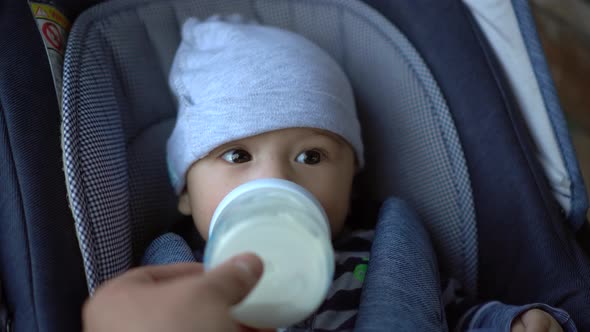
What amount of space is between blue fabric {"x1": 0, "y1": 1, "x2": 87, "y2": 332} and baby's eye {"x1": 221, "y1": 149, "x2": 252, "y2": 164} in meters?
0.25

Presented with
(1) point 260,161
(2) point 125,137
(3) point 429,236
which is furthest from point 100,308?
(3) point 429,236

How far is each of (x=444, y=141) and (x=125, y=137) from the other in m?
0.57

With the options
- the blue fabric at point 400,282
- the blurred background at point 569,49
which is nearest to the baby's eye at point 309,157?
the blue fabric at point 400,282

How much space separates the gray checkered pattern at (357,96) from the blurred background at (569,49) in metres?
1.07

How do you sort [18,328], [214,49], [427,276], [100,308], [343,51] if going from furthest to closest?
[343,51], [214,49], [427,276], [18,328], [100,308]

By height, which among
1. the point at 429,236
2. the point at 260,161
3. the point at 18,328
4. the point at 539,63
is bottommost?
the point at 429,236

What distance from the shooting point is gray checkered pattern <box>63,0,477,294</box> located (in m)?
0.90

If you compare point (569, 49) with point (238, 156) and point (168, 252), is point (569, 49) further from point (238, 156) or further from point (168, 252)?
point (168, 252)

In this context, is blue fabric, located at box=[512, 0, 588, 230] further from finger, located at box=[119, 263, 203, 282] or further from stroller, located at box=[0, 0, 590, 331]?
finger, located at box=[119, 263, 203, 282]

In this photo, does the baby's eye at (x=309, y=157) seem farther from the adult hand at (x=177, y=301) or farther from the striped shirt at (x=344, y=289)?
the adult hand at (x=177, y=301)

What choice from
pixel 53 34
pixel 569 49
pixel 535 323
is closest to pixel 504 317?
pixel 535 323

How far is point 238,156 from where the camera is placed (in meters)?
0.87

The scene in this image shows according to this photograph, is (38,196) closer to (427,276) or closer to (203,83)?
(203,83)

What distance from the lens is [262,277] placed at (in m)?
0.55
